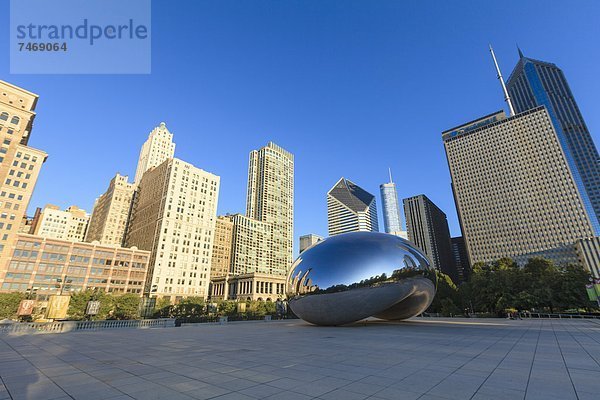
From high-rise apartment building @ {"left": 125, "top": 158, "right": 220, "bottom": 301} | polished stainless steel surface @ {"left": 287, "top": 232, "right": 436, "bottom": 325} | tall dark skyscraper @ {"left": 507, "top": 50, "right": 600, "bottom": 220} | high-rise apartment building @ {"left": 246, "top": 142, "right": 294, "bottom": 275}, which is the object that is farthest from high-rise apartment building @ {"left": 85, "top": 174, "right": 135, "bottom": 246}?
tall dark skyscraper @ {"left": 507, "top": 50, "right": 600, "bottom": 220}

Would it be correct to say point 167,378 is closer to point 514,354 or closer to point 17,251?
point 514,354

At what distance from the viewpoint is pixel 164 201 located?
115 meters

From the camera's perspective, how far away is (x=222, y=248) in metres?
152

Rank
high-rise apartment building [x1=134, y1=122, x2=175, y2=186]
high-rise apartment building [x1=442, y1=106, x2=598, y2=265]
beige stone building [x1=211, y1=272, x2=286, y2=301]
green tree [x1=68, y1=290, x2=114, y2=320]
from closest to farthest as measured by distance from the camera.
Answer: green tree [x1=68, y1=290, x2=114, y2=320] → beige stone building [x1=211, y1=272, x2=286, y2=301] → high-rise apartment building [x1=442, y1=106, x2=598, y2=265] → high-rise apartment building [x1=134, y1=122, x2=175, y2=186]

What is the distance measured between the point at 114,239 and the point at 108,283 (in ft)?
177

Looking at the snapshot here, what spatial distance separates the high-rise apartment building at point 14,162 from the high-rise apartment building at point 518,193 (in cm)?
18481

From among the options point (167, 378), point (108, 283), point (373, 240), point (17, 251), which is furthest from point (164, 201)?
point (167, 378)

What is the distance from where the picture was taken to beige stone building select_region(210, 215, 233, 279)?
486ft

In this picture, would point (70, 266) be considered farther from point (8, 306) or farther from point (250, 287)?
point (250, 287)

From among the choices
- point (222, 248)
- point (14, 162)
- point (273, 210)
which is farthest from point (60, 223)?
point (273, 210)

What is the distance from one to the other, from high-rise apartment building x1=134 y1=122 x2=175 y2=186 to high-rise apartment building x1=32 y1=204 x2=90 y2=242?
1543 inches

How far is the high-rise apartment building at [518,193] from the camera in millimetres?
127562

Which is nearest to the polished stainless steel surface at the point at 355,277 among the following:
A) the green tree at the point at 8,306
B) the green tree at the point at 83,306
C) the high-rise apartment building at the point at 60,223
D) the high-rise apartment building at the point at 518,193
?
the green tree at the point at 83,306

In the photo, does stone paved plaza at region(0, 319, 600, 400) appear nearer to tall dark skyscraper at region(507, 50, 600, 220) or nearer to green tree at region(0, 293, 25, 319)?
green tree at region(0, 293, 25, 319)
